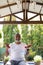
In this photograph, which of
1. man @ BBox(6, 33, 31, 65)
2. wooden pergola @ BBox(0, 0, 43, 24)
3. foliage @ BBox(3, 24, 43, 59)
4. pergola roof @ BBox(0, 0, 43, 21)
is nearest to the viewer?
Result: man @ BBox(6, 33, 31, 65)

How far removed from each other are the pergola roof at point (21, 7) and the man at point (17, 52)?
2505 millimetres

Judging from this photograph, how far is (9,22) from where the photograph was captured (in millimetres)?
6828

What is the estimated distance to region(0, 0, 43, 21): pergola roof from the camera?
585cm

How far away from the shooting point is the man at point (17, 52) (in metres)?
3.28

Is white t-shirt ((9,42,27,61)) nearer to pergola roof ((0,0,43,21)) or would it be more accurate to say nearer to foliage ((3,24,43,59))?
pergola roof ((0,0,43,21))

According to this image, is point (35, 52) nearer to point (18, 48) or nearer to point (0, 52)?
point (0, 52)

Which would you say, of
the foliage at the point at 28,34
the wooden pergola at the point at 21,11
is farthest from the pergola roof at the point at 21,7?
the foliage at the point at 28,34

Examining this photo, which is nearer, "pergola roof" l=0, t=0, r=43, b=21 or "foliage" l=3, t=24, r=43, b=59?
"pergola roof" l=0, t=0, r=43, b=21

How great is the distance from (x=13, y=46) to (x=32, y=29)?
17.8 ft

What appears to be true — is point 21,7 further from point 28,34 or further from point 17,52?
point 17,52

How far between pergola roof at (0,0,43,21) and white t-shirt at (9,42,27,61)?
2.53 meters

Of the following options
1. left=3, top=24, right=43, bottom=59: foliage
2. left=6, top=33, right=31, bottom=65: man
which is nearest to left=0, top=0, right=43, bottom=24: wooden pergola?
left=3, top=24, right=43, bottom=59: foliage

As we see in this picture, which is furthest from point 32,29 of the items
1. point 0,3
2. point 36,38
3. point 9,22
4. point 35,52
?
point 0,3

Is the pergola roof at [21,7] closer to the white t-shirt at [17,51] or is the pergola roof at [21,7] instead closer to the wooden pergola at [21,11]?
the wooden pergola at [21,11]
